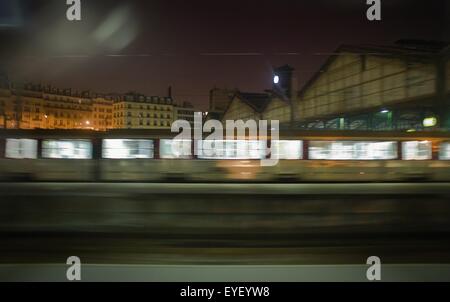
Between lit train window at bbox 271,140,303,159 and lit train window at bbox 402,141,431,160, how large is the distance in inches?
Answer: 175

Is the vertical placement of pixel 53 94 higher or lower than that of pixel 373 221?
higher

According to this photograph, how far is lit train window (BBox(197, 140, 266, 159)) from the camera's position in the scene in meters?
16.2

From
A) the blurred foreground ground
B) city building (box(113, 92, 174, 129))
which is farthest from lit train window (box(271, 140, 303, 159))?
the blurred foreground ground

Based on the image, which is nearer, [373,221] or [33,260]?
[33,260]

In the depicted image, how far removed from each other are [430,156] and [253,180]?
7571 millimetres

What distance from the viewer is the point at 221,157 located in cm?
1653

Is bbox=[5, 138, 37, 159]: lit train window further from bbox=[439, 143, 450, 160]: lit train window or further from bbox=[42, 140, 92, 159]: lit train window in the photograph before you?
bbox=[439, 143, 450, 160]: lit train window

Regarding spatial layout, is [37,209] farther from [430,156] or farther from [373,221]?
[430,156]

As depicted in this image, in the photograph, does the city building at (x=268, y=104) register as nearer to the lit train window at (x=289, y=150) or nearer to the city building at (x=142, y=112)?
the lit train window at (x=289, y=150)

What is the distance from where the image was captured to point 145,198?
10.2 meters

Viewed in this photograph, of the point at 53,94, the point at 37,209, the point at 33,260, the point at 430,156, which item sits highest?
the point at 53,94

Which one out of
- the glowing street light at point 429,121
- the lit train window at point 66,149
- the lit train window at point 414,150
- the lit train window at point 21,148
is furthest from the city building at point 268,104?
the lit train window at point 21,148

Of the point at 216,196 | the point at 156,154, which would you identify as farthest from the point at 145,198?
the point at 156,154

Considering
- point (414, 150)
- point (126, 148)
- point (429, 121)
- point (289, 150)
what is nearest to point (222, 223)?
point (289, 150)
